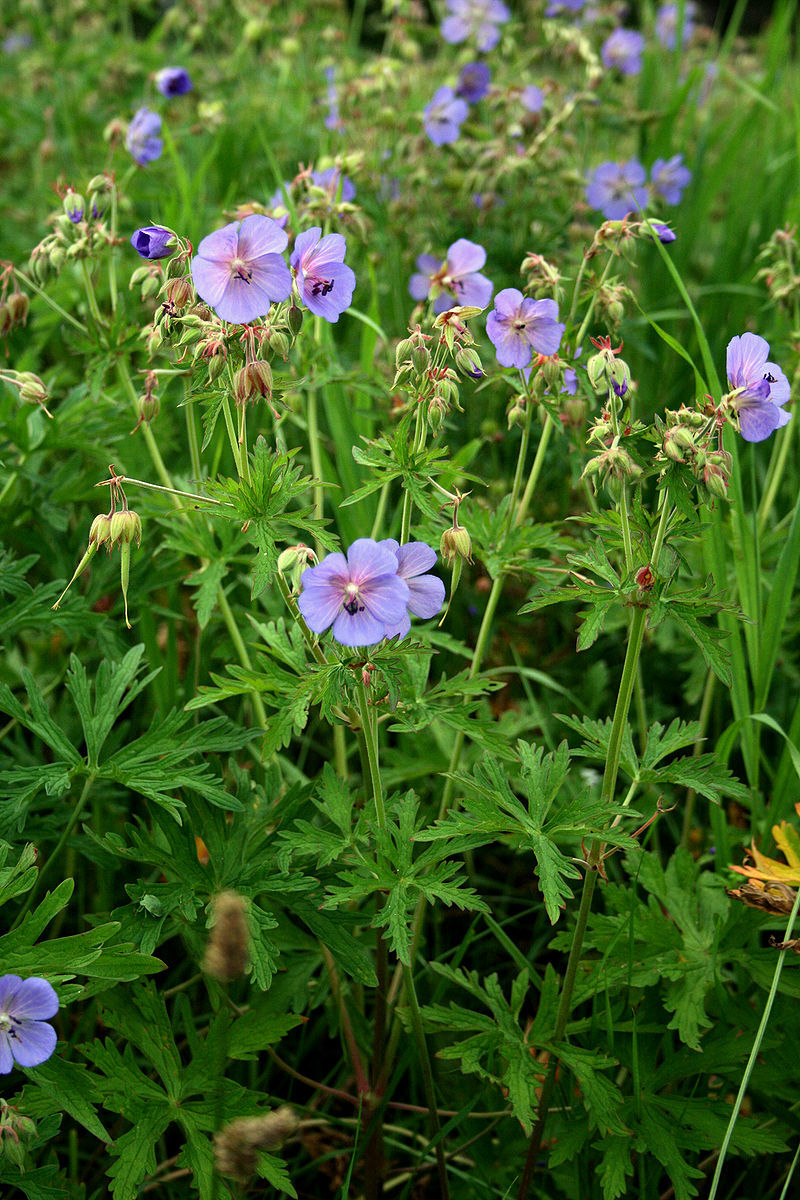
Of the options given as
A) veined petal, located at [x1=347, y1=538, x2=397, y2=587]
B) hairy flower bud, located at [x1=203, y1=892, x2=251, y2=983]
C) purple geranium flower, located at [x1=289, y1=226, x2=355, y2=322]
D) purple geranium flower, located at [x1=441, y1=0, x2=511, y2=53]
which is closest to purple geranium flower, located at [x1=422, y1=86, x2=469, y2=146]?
purple geranium flower, located at [x1=441, y1=0, x2=511, y2=53]

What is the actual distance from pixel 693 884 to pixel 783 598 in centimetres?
48

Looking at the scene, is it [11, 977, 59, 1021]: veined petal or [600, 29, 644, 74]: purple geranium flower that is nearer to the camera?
[11, 977, 59, 1021]: veined petal

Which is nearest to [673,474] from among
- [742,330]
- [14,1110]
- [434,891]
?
[434,891]

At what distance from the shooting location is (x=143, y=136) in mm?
2234

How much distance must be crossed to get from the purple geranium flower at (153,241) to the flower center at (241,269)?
210 mm

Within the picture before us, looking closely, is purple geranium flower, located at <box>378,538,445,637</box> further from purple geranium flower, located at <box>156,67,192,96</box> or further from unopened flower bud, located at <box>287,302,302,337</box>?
purple geranium flower, located at <box>156,67,192,96</box>

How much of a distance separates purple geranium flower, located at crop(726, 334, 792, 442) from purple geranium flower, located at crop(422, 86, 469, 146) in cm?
180

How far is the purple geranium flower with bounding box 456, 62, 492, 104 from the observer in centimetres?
291

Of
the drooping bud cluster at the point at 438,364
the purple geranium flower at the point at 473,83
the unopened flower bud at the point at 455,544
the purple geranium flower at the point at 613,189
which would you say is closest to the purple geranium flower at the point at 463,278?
the drooping bud cluster at the point at 438,364

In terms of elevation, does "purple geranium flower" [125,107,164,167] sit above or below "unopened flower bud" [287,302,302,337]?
below

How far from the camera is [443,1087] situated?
1520 mm

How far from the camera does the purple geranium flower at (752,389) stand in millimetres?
1145

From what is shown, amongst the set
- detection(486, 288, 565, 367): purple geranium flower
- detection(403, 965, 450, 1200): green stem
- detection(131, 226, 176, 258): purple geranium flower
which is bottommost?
detection(403, 965, 450, 1200): green stem

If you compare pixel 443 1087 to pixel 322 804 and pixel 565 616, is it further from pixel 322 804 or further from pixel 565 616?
pixel 565 616
